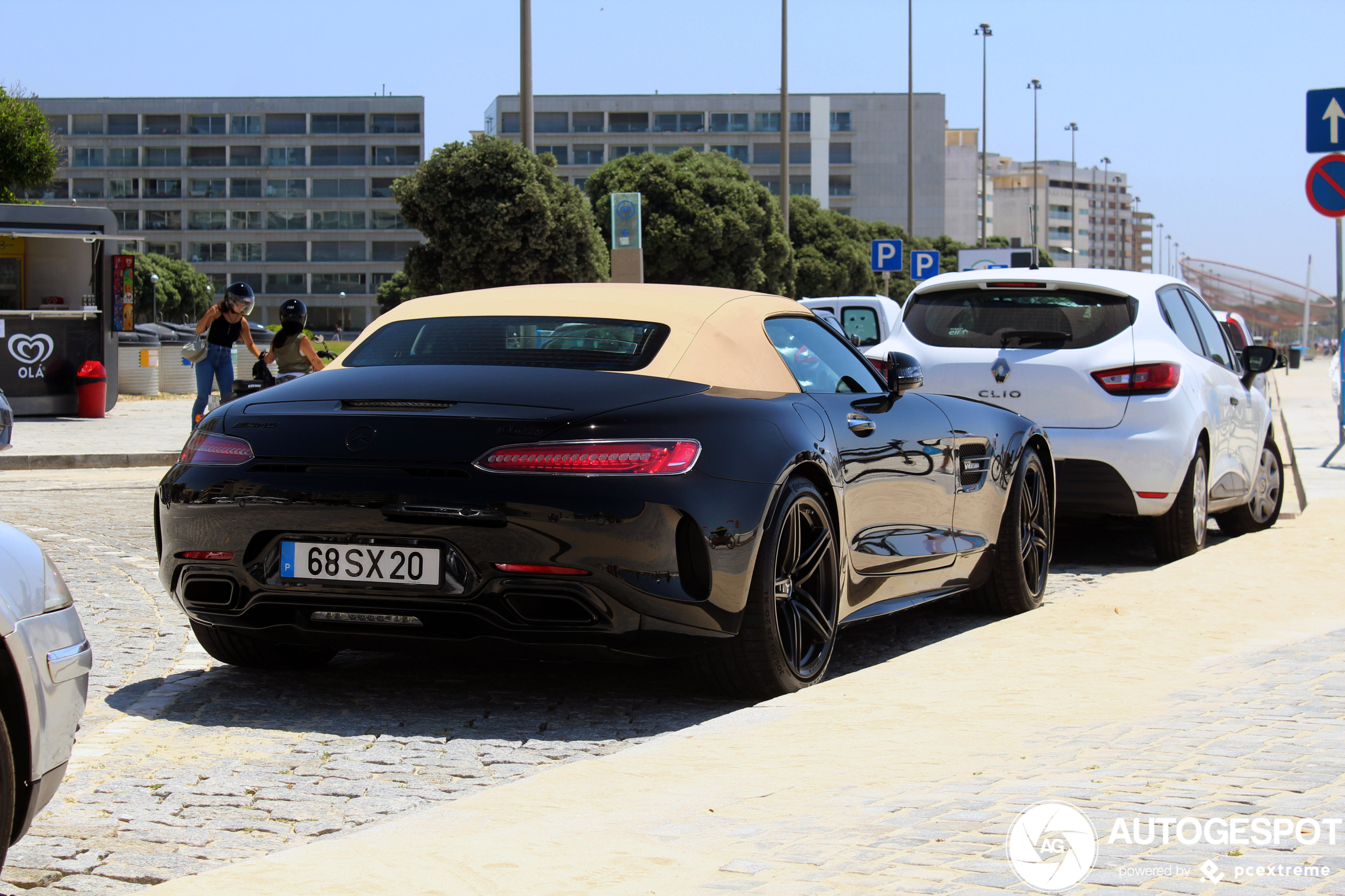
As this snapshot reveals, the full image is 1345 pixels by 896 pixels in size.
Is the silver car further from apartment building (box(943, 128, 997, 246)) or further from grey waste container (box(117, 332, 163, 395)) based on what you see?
apartment building (box(943, 128, 997, 246))

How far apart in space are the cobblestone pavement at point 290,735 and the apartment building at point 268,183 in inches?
4599

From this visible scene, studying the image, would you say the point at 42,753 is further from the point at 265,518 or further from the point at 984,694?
the point at 984,694

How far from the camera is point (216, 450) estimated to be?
5.04m

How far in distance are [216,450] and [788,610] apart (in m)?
1.96

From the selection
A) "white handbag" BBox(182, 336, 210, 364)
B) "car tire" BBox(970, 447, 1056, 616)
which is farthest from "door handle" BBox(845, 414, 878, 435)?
"white handbag" BBox(182, 336, 210, 364)

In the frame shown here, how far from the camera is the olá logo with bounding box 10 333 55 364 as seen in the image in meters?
23.3

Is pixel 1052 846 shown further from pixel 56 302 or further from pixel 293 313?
pixel 56 302

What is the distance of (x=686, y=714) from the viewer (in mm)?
5137

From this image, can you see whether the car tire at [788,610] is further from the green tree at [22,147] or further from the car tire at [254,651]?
the green tree at [22,147]

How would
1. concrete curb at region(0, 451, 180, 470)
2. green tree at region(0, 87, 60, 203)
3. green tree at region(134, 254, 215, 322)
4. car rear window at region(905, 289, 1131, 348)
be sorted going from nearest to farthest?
1. car rear window at region(905, 289, 1131, 348)
2. concrete curb at region(0, 451, 180, 470)
3. green tree at region(0, 87, 60, 203)
4. green tree at region(134, 254, 215, 322)

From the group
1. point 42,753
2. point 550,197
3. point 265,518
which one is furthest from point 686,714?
point 550,197

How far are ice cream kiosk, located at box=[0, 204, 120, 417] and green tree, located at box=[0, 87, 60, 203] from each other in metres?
21.9

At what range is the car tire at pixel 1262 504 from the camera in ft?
34.9

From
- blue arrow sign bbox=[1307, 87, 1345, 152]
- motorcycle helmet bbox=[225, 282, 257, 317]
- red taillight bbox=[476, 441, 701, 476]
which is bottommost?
red taillight bbox=[476, 441, 701, 476]
